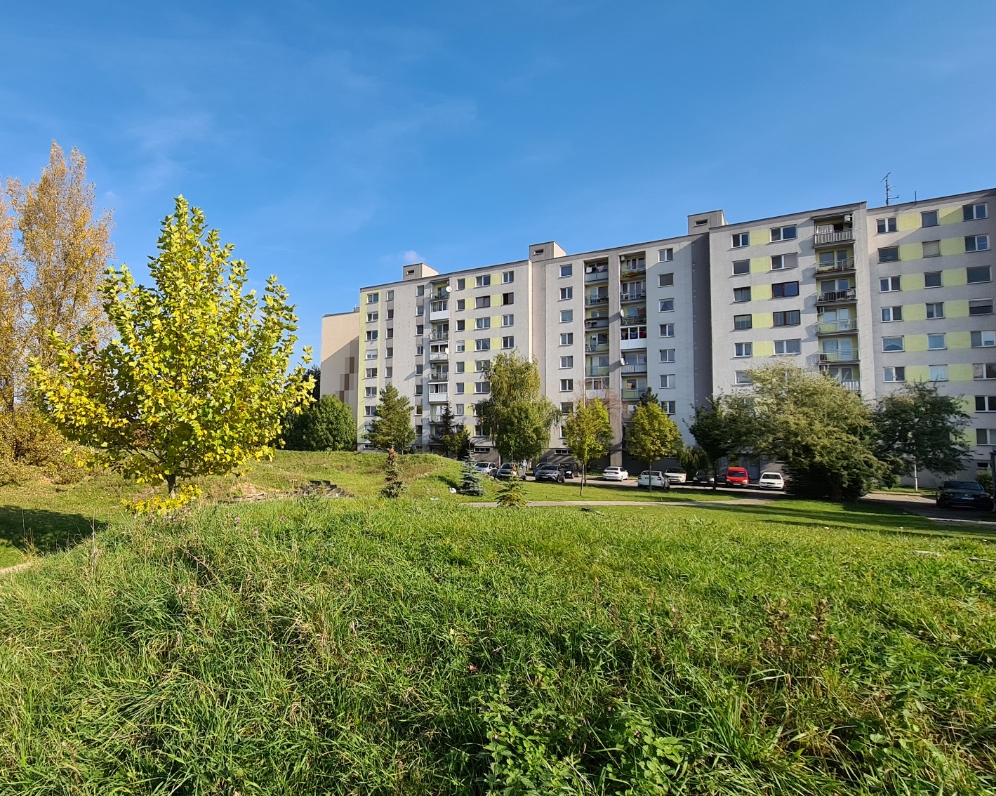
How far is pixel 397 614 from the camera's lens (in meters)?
4.56

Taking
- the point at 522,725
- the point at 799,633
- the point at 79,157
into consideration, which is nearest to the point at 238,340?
the point at 522,725

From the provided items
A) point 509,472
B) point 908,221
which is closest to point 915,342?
point 908,221

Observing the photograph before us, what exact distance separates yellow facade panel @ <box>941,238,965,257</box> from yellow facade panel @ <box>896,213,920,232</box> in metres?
2.48

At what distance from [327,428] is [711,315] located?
39461 millimetres

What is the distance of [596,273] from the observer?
58.4 meters

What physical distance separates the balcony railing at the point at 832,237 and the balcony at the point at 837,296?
4.28m

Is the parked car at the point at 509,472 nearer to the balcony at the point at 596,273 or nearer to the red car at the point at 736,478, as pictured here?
the red car at the point at 736,478

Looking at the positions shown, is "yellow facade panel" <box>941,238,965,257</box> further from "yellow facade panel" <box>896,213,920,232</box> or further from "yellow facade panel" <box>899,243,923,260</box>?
"yellow facade panel" <box>896,213,920,232</box>

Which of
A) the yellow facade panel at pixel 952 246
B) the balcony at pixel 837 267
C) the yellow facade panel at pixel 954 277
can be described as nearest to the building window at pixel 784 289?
the balcony at pixel 837 267

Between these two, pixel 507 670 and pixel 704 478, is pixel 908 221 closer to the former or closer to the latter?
pixel 704 478

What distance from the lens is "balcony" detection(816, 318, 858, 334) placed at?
45.9 m

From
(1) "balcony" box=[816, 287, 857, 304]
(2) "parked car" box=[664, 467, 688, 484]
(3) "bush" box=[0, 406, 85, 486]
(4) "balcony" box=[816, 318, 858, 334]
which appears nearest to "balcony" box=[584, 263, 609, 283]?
(1) "balcony" box=[816, 287, 857, 304]

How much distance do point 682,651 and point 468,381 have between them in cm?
5948

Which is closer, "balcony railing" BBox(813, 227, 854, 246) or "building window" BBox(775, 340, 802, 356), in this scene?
"balcony railing" BBox(813, 227, 854, 246)
